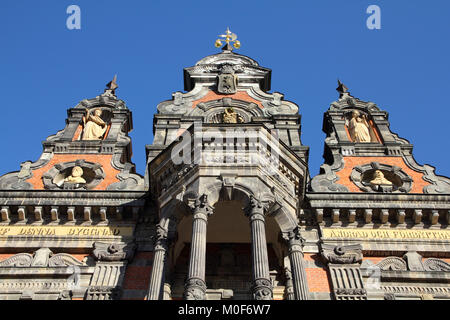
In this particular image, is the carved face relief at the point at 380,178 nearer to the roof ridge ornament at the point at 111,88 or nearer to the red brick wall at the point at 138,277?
the red brick wall at the point at 138,277

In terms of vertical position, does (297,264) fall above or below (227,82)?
below

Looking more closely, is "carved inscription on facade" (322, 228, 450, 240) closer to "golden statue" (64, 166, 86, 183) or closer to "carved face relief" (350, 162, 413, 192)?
"carved face relief" (350, 162, 413, 192)

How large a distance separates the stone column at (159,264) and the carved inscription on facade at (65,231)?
2036mm

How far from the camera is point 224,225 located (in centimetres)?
1578

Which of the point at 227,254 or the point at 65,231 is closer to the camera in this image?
the point at 65,231

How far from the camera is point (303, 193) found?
16125 millimetres

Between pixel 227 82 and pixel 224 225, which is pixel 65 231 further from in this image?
pixel 227 82

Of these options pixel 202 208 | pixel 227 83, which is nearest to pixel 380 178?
pixel 202 208

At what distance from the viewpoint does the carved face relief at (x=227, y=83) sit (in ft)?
74.4

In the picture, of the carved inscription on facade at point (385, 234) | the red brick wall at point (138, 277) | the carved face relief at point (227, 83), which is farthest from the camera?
the carved face relief at point (227, 83)

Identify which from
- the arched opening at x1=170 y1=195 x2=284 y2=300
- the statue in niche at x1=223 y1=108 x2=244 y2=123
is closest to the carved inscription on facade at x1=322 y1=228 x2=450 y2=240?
the arched opening at x1=170 y1=195 x2=284 y2=300

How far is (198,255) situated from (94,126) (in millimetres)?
10481

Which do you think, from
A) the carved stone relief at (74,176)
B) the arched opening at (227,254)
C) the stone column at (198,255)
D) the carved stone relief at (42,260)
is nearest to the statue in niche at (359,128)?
the arched opening at (227,254)
